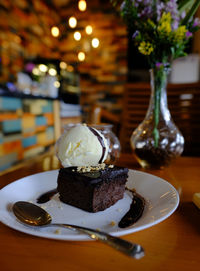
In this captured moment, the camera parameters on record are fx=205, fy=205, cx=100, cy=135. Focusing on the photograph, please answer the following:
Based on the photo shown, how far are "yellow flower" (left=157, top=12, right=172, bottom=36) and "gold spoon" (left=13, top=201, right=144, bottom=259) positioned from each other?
2.45ft

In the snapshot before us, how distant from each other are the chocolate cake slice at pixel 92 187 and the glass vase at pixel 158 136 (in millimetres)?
281

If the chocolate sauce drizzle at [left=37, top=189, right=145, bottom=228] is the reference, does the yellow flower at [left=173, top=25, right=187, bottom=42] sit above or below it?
above

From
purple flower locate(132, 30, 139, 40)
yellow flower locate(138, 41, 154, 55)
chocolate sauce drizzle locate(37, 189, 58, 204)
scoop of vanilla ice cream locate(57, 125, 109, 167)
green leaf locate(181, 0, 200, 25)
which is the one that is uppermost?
green leaf locate(181, 0, 200, 25)

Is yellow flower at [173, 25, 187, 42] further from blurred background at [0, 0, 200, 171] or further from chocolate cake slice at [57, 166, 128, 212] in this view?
blurred background at [0, 0, 200, 171]

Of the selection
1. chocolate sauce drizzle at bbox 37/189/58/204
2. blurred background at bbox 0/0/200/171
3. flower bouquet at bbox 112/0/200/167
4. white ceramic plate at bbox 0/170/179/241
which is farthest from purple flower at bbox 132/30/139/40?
blurred background at bbox 0/0/200/171

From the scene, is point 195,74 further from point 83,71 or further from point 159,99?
point 159,99

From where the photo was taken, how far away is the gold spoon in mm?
338

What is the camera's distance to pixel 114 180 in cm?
65

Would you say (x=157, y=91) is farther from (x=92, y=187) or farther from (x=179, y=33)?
(x=92, y=187)

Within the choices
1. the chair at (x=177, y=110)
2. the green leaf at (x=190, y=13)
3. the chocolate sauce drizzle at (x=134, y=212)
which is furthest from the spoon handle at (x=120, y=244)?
the chair at (x=177, y=110)

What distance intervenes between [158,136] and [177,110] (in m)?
0.92

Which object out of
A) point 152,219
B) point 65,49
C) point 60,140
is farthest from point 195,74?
point 152,219

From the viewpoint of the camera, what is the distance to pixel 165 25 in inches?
30.5

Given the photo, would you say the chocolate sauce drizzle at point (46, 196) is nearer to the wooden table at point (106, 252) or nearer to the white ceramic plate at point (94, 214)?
the white ceramic plate at point (94, 214)
